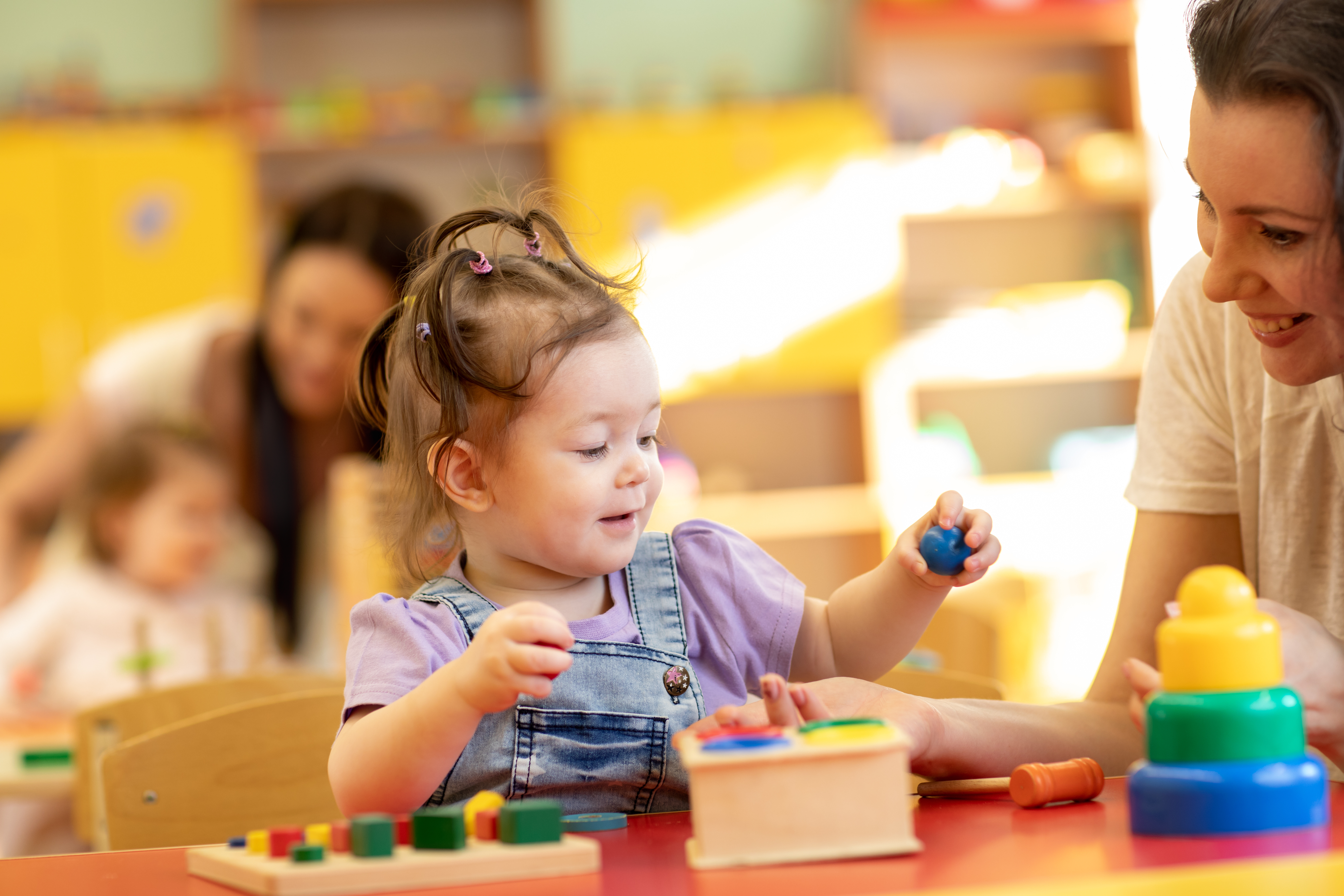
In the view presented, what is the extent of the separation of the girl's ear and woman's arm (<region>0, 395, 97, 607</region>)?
2445 millimetres

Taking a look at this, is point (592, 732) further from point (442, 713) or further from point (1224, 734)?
point (1224, 734)

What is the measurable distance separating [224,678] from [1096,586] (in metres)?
3.21

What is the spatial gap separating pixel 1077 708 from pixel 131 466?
2.53 meters

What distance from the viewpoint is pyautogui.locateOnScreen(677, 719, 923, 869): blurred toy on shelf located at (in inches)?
24.0

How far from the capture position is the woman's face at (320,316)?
8.48 ft

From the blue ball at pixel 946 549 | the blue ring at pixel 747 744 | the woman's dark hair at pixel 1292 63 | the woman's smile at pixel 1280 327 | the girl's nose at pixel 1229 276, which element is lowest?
the blue ring at pixel 747 744

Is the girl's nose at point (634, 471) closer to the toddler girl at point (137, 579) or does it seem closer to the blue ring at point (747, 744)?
the blue ring at point (747, 744)

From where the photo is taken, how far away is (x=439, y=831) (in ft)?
2.07

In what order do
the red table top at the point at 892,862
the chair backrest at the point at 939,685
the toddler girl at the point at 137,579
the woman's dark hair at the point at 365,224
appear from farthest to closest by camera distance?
the toddler girl at the point at 137,579
the woman's dark hair at the point at 365,224
the chair backrest at the point at 939,685
the red table top at the point at 892,862

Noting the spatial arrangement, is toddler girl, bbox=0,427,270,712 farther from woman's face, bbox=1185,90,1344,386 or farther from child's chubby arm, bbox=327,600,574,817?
woman's face, bbox=1185,90,1344,386

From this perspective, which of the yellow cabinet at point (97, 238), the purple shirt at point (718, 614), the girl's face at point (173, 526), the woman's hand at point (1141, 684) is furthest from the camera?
the yellow cabinet at point (97, 238)

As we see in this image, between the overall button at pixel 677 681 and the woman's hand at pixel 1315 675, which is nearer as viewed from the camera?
the woman's hand at pixel 1315 675

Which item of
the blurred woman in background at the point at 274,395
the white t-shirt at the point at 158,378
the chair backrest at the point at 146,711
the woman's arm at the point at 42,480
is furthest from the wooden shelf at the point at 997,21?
the chair backrest at the point at 146,711

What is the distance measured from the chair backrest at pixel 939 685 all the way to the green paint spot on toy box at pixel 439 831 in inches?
27.4
